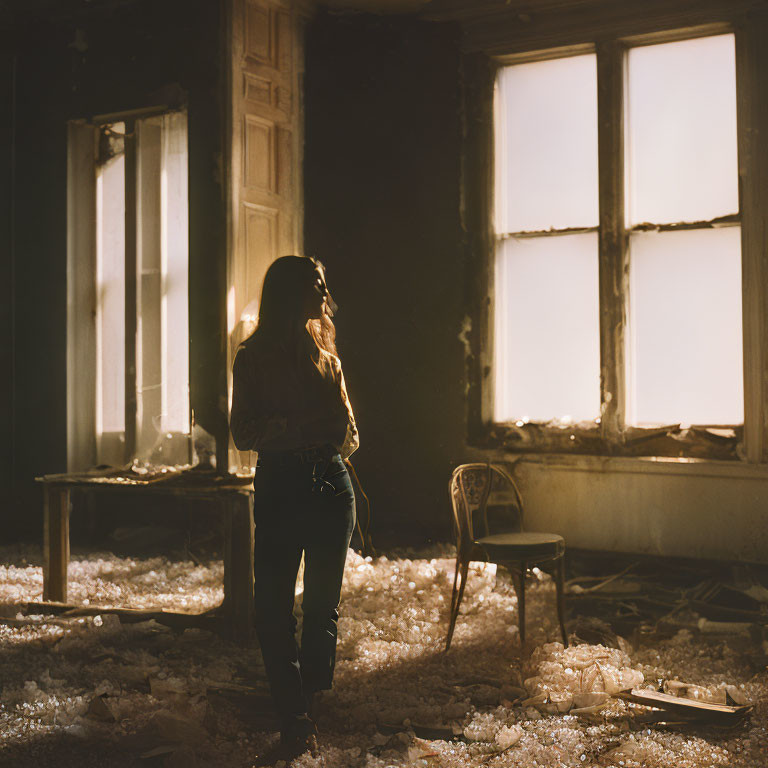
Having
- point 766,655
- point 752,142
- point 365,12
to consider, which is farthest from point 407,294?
point 766,655

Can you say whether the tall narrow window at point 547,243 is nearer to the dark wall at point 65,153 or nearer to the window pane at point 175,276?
the dark wall at point 65,153

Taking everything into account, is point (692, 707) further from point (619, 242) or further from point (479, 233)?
point (479, 233)

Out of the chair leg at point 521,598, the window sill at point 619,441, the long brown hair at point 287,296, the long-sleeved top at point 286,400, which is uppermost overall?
the long brown hair at point 287,296

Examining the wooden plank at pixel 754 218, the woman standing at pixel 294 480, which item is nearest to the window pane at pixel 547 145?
the wooden plank at pixel 754 218

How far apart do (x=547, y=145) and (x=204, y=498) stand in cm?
309

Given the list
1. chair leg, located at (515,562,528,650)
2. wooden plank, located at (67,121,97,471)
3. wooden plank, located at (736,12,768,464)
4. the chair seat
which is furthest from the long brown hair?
wooden plank, located at (67,121,97,471)

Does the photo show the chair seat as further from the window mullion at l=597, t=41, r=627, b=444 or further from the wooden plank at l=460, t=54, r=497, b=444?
the wooden plank at l=460, t=54, r=497, b=444

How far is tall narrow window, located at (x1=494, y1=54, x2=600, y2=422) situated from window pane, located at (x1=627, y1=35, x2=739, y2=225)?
0.26 meters

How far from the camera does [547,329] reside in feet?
17.5

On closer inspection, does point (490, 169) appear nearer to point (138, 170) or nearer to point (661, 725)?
point (138, 170)

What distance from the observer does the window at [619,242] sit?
4.88m

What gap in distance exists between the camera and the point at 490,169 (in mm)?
5371

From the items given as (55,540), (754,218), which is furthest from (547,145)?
(55,540)

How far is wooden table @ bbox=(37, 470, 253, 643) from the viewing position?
3949mm
